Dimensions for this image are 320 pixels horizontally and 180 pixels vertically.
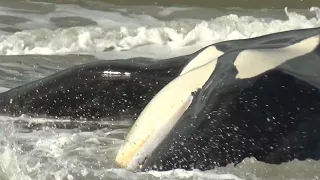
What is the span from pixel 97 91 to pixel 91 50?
13.0 ft

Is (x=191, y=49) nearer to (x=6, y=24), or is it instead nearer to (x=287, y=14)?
(x=6, y=24)

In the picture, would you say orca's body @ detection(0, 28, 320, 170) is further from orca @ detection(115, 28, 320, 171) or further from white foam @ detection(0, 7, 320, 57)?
white foam @ detection(0, 7, 320, 57)

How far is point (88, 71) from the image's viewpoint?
14.7ft

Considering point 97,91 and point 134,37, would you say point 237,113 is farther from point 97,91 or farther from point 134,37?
point 134,37

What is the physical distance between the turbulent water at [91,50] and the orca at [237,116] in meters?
0.09

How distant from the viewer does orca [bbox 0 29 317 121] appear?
4.34 m

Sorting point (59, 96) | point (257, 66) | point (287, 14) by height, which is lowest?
point (287, 14)

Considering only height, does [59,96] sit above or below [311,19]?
above

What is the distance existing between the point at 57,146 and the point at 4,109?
710mm

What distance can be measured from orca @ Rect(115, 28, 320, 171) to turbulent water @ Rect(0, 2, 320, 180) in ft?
0.28

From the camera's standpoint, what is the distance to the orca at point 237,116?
340 cm

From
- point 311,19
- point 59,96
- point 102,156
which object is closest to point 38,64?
point 59,96

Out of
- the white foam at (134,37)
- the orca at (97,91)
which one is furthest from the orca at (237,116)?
the white foam at (134,37)

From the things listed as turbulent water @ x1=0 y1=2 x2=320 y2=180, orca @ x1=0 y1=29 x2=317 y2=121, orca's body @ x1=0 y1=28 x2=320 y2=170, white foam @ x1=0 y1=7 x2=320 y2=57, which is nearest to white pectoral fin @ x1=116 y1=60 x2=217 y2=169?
orca's body @ x1=0 y1=28 x2=320 y2=170
